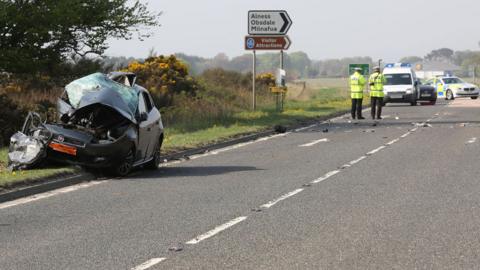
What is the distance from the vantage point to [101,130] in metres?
14.5

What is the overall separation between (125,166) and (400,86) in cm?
3302

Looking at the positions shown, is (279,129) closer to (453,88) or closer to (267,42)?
(267,42)

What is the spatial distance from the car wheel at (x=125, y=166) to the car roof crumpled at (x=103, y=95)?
587mm

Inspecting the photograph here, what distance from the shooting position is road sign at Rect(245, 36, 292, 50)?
3219 centimetres

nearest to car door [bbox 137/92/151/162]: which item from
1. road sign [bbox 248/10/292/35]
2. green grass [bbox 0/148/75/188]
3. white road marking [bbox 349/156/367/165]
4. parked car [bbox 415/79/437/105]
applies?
green grass [bbox 0/148/75/188]

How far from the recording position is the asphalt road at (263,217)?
7.59 metres

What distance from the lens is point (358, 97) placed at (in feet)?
103

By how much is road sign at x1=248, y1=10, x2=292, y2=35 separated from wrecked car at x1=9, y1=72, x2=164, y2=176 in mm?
17218

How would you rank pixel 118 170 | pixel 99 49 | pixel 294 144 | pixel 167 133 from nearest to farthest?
pixel 118 170 < pixel 294 144 < pixel 167 133 < pixel 99 49

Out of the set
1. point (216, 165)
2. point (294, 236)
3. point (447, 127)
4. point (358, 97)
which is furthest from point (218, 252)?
point (358, 97)

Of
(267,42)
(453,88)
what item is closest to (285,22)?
(267,42)

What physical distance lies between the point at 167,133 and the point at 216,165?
24.3 feet

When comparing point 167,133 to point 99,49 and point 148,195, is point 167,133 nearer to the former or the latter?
point 99,49

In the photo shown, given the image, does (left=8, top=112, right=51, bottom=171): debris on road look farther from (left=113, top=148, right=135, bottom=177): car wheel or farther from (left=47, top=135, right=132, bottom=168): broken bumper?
(left=113, top=148, right=135, bottom=177): car wheel
